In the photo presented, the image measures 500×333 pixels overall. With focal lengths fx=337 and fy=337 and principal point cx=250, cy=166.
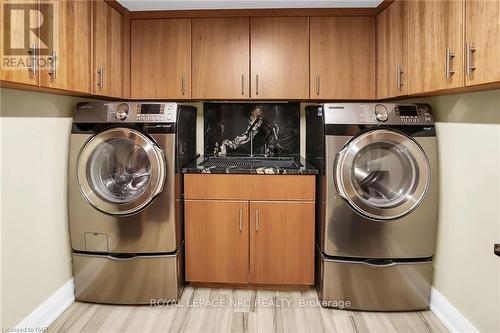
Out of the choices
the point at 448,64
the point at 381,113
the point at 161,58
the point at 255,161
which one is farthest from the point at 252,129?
the point at 448,64

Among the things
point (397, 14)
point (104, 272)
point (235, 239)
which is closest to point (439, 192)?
point (397, 14)

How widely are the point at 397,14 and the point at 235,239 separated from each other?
6.40 feet

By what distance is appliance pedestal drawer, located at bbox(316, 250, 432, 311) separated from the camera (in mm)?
2309

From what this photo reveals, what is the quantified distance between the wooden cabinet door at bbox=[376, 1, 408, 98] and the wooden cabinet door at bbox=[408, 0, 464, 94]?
0.08 m

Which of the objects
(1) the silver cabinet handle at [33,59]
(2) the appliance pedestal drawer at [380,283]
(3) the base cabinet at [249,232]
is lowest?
(2) the appliance pedestal drawer at [380,283]

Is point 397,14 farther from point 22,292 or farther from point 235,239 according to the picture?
point 22,292

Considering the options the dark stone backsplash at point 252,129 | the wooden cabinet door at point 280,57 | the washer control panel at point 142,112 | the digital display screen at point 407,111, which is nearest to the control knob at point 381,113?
the digital display screen at point 407,111

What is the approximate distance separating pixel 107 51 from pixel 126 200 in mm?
1082

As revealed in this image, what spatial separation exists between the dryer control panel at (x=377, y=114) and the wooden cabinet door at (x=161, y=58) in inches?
47.5

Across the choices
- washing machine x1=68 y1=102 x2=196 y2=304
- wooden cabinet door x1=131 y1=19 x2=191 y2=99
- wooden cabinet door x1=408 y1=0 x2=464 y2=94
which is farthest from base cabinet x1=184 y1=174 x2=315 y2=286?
wooden cabinet door x1=408 y1=0 x2=464 y2=94

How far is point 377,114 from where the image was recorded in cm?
225

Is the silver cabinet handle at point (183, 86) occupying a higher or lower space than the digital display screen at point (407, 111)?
higher

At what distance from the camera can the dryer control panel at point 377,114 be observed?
225cm

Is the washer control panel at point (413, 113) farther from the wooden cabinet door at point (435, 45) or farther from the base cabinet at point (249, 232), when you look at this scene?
the base cabinet at point (249, 232)
